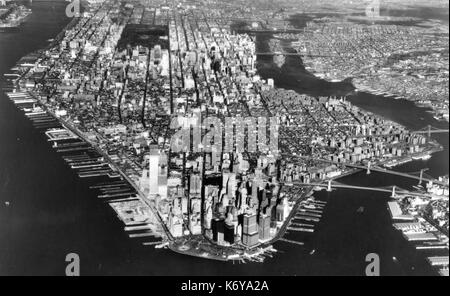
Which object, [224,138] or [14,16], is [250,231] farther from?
[14,16]

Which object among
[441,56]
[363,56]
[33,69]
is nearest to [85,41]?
[33,69]

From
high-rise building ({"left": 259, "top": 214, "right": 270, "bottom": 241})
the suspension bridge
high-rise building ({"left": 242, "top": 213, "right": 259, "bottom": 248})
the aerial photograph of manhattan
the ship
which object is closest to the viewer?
the aerial photograph of manhattan

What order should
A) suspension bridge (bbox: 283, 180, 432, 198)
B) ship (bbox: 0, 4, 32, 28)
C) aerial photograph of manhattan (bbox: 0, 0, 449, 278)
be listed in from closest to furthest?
aerial photograph of manhattan (bbox: 0, 0, 449, 278) < suspension bridge (bbox: 283, 180, 432, 198) < ship (bbox: 0, 4, 32, 28)

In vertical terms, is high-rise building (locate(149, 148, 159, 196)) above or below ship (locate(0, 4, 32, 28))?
below

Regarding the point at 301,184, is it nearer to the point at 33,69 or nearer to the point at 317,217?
the point at 317,217

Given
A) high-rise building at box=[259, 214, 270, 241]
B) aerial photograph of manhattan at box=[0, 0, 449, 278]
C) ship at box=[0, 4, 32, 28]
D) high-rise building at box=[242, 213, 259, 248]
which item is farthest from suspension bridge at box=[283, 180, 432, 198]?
ship at box=[0, 4, 32, 28]

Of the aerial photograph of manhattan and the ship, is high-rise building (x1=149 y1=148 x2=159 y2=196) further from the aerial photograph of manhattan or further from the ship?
the ship

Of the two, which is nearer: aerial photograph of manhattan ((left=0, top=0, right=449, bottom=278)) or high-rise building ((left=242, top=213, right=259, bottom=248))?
aerial photograph of manhattan ((left=0, top=0, right=449, bottom=278))

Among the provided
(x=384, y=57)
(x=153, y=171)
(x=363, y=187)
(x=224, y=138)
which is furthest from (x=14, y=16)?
(x=363, y=187)
